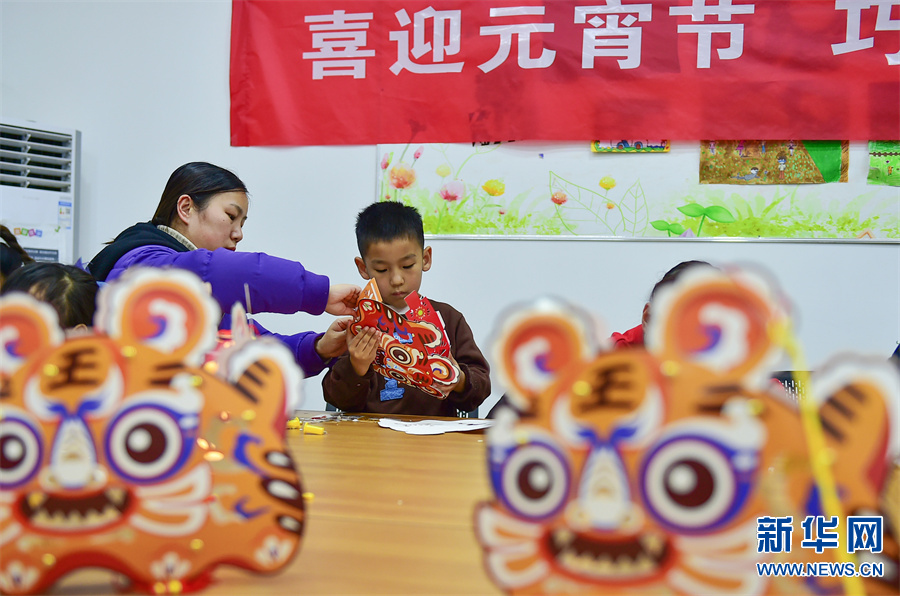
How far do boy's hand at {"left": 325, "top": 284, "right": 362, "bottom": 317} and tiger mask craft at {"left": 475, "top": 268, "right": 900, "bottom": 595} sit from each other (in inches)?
35.0

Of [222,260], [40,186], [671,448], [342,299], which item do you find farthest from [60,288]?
[40,186]

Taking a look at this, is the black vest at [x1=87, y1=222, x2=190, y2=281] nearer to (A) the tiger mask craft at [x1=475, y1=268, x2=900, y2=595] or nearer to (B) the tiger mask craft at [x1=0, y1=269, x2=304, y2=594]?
(B) the tiger mask craft at [x1=0, y1=269, x2=304, y2=594]

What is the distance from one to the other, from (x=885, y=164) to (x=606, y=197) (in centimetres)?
78

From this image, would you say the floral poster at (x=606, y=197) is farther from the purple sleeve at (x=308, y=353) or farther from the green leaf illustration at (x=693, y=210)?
the purple sleeve at (x=308, y=353)

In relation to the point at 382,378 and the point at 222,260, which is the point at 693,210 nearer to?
the point at 382,378

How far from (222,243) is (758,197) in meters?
1.51

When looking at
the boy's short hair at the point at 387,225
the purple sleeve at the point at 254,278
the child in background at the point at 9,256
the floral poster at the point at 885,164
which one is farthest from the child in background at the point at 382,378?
the floral poster at the point at 885,164

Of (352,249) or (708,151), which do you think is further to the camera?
(352,249)

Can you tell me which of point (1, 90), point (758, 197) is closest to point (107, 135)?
point (1, 90)

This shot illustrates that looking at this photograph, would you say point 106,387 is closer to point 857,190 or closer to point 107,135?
point 857,190

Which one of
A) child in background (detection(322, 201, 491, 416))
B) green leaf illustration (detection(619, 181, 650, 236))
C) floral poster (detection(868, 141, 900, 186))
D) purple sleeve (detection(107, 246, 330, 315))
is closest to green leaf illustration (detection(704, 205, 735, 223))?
green leaf illustration (detection(619, 181, 650, 236))

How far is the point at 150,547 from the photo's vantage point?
0.42 metres

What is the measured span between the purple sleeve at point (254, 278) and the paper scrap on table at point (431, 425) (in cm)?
24

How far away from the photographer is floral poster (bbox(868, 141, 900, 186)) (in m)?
1.91
